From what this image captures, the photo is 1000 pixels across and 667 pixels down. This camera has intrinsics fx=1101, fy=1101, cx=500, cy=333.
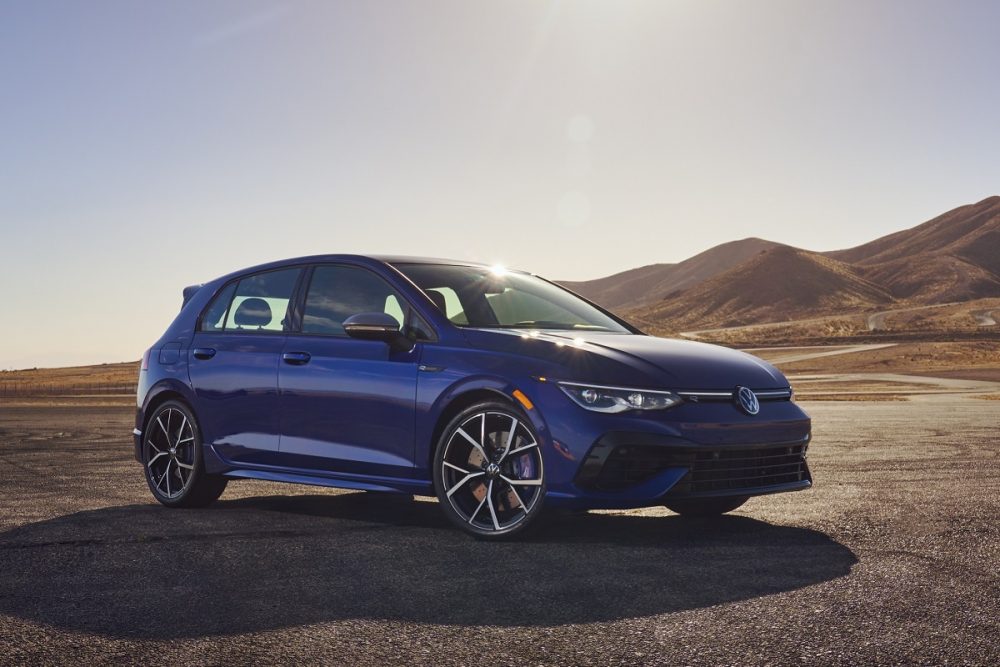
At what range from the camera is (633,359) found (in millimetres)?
6176

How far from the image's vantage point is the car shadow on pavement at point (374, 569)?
4.57 metres

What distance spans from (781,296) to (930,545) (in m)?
188

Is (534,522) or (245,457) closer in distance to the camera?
(534,522)

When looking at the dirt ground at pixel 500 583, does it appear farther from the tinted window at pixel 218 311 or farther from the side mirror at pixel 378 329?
the tinted window at pixel 218 311

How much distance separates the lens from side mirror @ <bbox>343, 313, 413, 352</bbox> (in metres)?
6.56

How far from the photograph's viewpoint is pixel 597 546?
608 centimetres

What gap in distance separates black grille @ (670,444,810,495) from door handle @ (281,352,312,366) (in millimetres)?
2613

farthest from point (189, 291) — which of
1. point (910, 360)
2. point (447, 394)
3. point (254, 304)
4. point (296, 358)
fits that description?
point (910, 360)

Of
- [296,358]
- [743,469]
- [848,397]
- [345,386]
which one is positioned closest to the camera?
[743,469]

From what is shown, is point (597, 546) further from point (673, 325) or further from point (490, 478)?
point (673, 325)

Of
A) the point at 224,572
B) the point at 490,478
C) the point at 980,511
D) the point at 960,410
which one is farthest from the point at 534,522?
the point at 960,410

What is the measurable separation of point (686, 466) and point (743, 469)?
48 centimetres

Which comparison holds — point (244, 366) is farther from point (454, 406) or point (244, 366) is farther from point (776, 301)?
point (776, 301)

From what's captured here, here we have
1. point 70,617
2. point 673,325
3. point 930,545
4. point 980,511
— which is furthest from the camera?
point 673,325
